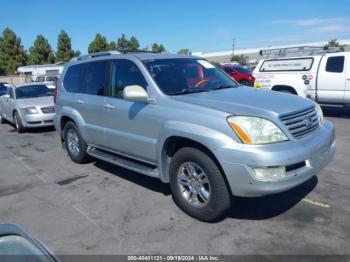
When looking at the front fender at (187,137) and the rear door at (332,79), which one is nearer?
the front fender at (187,137)

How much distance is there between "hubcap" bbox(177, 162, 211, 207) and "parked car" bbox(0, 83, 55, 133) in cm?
755

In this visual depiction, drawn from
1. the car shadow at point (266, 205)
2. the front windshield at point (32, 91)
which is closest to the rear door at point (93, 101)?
the car shadow at point (266, 205)

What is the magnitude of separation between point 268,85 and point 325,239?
9.28 metres

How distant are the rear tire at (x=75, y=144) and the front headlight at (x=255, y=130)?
3501mm

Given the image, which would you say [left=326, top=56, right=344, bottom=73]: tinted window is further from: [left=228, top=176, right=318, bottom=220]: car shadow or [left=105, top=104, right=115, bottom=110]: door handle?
[left=105, top=104, right=115, bottom=110]: door handle

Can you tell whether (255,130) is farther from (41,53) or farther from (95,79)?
(41,53)

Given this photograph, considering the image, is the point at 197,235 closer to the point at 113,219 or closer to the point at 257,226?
the point at 257,226

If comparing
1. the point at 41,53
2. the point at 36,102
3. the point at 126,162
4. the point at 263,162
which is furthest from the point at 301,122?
the point at 41,53

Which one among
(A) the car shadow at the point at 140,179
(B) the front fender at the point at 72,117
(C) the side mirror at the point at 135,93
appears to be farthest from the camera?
(B) the front fender at the point at 72,117

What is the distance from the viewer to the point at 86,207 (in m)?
4.78

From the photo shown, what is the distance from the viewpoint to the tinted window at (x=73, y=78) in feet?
21.5

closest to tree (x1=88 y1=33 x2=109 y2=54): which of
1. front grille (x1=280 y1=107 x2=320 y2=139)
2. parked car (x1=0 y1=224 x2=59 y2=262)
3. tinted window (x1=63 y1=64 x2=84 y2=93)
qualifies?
tinted window (x1=63 y1=64 x2=84 y2=93)

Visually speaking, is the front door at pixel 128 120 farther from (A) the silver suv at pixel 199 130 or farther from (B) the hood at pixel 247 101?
(B) the hood at pixel 247 101

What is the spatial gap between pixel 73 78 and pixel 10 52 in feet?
157
